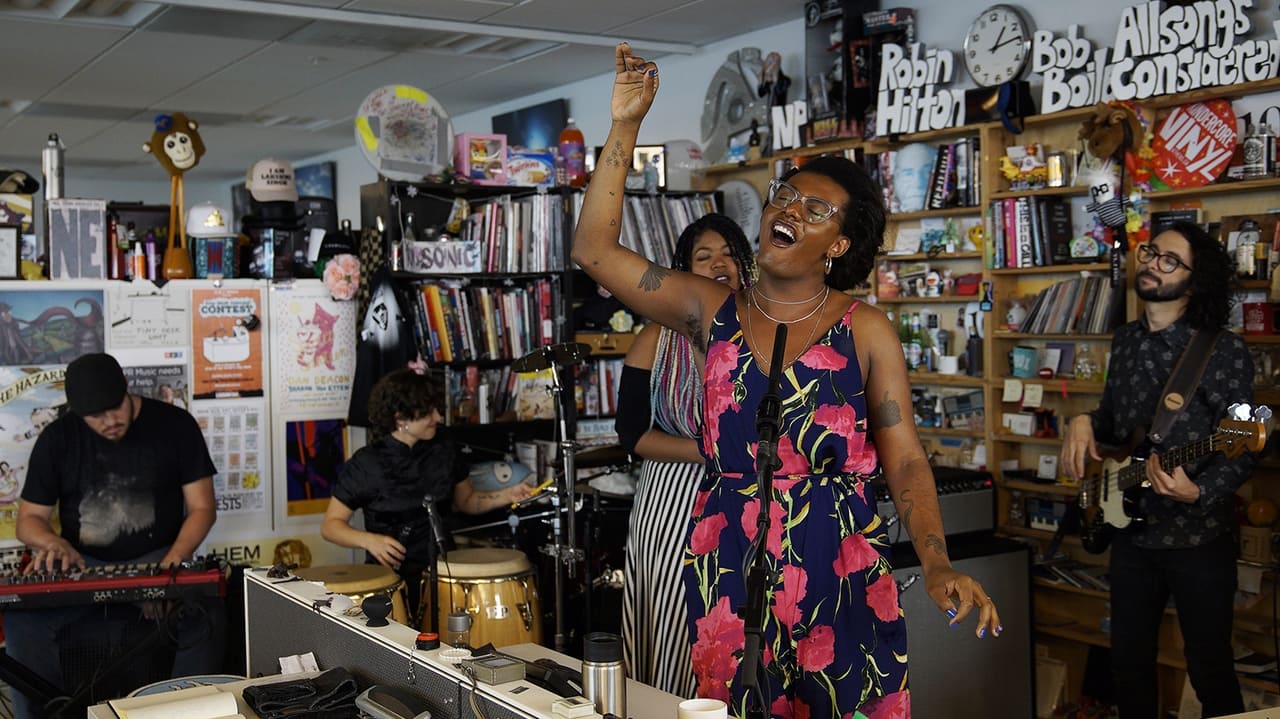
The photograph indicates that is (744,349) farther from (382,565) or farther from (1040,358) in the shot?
(1040,358)

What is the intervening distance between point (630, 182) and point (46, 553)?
3179mm

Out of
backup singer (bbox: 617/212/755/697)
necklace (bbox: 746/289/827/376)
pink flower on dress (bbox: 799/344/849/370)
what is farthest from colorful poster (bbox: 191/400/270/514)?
pink flower on dress (bbox: 799/344/849/370)

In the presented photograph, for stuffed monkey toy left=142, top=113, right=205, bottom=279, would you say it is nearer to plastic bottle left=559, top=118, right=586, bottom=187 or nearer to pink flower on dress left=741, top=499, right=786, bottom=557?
plastic bottle left=559, top=118, right=586, bottom=187

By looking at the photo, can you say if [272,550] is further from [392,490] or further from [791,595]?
[791,595]

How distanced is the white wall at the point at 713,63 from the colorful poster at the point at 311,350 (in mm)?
2611

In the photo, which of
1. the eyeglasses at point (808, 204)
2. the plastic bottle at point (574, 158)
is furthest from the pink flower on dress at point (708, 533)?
the plastic bottle at point (574, 158)

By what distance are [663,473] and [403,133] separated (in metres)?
2.70

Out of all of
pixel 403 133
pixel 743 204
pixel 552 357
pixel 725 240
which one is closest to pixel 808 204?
pixel 725 240

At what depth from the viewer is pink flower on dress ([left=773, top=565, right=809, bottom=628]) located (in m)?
2.00

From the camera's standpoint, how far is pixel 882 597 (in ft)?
6.60

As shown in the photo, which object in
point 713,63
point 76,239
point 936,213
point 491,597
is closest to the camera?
point 491,597

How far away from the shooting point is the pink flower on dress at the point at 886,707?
199 cm

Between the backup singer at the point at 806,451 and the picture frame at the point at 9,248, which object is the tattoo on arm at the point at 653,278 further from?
the picture frame at the point at 9,248

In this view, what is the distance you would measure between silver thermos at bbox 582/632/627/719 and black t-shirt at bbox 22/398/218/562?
2.87 m
